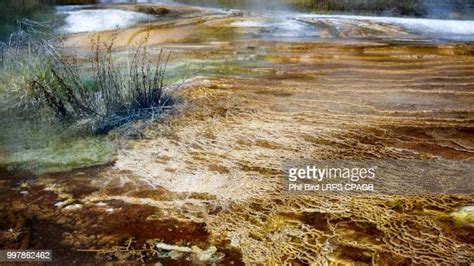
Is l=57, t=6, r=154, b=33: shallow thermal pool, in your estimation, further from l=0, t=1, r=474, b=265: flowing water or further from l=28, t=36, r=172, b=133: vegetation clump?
l=28, t=36, r=172, b=133: vegetation clump

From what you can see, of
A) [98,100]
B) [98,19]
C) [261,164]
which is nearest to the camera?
[261,164]

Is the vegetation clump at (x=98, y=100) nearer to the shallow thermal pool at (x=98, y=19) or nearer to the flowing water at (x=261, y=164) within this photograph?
the flowing water at (x=261, y=164)

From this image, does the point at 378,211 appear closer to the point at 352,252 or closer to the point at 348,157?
the point at 352,252

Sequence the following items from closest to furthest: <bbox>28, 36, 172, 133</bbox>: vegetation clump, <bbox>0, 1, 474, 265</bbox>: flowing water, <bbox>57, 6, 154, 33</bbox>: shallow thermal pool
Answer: <bbox>0, 1, 474, 265</bbox>: flowing water, <bbox>28, 36, 172, 133</bbox>: vegetation clump, <bbox>57, 6, 154, 33</bbox>: shallow thermal pool

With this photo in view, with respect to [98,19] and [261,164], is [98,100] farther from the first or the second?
[98,19]

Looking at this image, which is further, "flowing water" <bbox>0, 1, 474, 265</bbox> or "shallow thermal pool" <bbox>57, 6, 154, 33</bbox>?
"shallow thermal pool" <bbox>57, 6, 154, 33</bbox>

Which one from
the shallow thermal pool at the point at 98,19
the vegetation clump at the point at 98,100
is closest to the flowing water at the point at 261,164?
the vegetation clump at the point at 98,100

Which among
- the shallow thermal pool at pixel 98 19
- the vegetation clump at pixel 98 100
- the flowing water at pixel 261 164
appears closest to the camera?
the flowing water at pixel 261 164

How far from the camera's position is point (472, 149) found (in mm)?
2594

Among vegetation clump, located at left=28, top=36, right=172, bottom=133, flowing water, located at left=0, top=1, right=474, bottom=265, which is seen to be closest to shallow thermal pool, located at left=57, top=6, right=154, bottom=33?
flowing water, located at left=0, top=1, right=474, bottom=265

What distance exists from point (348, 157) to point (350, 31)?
14.7ft

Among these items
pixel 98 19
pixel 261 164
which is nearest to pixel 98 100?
pixel 261 164

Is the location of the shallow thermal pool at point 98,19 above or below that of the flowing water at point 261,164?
above

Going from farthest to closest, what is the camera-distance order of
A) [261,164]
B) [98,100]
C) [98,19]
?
[98,19]
[98,100]
[261,164]
